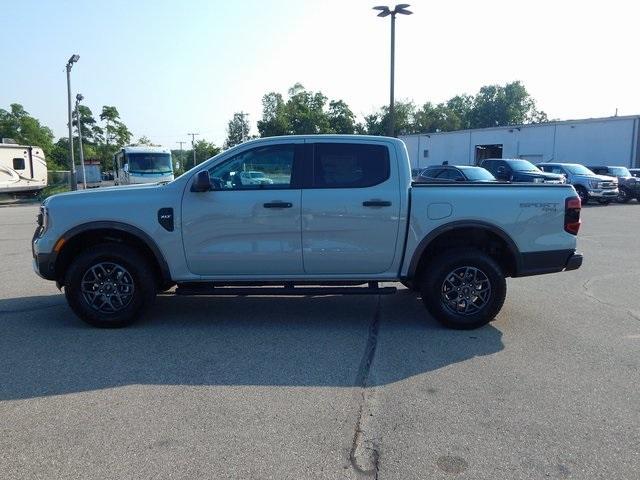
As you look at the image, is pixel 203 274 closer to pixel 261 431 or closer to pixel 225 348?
pixel 225 348

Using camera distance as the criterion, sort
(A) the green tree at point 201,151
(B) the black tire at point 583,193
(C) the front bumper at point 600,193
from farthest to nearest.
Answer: (A) the green tree at point 201,151
(B) the black tire at point 583,193
(C) the front bumper at point 600,193

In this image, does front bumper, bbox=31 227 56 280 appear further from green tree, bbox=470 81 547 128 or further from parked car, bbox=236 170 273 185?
green tree, bbox=470 81 547 128

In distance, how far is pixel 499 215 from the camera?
18.1ft

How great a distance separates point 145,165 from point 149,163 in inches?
9.5

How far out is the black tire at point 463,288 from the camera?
219 inches

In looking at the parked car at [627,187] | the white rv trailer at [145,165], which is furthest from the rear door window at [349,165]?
the parked car at [627,187]

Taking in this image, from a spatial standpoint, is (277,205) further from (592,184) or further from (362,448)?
(592,184)

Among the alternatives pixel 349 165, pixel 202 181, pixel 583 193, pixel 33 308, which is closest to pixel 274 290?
pixel 202 181

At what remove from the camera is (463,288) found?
18.5 ft

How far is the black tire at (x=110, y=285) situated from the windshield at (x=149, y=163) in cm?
2383

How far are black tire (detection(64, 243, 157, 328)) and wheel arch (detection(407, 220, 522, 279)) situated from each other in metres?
2.84

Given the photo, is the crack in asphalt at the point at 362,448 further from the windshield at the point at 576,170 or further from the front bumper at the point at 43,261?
the windshield at the point at 576,170

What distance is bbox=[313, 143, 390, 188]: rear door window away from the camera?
5602 mm

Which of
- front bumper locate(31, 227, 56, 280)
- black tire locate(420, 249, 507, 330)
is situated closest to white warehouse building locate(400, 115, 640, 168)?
black tire locate(420, 249, 507, 330)
